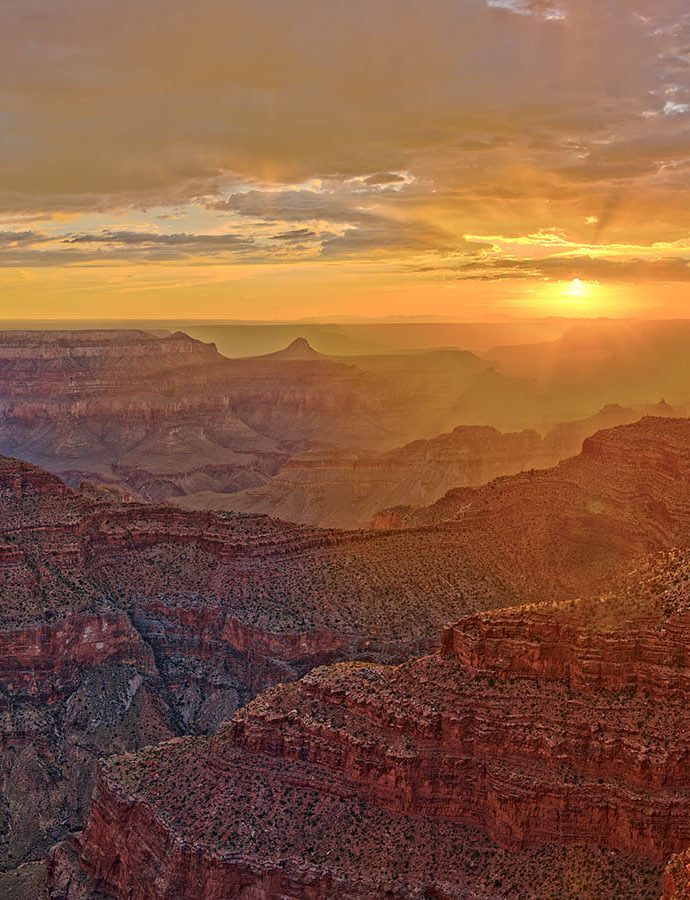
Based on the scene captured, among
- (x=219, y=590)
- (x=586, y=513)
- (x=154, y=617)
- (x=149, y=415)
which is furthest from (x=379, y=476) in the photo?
(x=154, y=617)

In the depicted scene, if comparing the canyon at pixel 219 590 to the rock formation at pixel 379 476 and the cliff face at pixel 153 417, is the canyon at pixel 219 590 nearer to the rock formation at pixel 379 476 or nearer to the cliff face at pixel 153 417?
the rock formation at pixel 379 476

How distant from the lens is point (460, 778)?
37.4 metres

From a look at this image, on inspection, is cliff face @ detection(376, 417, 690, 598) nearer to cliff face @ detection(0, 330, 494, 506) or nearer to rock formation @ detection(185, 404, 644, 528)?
rock formation @ detection(185, 404, 644, 528)

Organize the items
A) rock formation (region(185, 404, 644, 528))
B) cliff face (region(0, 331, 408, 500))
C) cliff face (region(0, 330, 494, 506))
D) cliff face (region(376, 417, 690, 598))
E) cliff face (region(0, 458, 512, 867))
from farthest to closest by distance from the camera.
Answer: cliff face (region(0, 331, 408, 500)) < cliff face (region(0, 330, 494, 506)) < rock formation (region(185, 404, 644, 528)) < cliff face (region(376, 417, 690, 598)) < cliff face (region(0, 458, 512, 867))

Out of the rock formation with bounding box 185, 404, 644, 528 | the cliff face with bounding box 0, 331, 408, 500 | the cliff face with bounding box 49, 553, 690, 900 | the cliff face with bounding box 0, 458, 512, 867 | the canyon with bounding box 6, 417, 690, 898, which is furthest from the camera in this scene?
the cliff face with bounding box 0, 331, 408, 500

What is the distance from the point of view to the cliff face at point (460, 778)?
34.6m

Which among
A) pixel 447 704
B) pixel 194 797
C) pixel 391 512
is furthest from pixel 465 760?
pixel 391 512

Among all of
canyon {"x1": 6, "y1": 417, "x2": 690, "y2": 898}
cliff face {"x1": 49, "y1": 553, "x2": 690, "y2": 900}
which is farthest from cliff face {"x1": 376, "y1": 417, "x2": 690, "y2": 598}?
cliff face {"x1": 49, "y1": 553, "x2": 690, "y2": 900}

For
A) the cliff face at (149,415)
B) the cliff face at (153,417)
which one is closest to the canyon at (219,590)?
the cliff face at (153,417)

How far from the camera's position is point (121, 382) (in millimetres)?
180500

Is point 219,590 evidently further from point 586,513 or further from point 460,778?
point 460,778

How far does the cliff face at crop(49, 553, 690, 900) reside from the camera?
1362 inches

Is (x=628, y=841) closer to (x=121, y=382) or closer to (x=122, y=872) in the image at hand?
(x=122, y=872)

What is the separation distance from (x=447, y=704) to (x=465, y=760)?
1.95 meters
